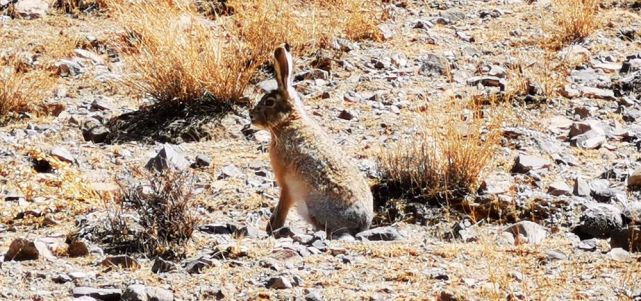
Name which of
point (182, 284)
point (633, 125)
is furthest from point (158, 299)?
point (633, 125)

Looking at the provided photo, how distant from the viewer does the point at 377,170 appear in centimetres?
892

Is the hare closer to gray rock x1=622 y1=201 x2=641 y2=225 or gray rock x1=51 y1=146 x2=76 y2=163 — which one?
gray rock x1=622 y1=201 x2=641 y2=225

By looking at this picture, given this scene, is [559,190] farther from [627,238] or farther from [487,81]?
[487,81]

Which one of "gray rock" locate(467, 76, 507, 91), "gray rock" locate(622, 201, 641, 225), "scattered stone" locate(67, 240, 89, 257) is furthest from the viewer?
"gray rock" locate(467, 76, 507, 91)

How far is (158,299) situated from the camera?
5688mm

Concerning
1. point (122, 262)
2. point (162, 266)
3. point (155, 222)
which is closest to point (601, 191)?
point (155, 222)

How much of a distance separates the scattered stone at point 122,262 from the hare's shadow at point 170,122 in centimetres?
358

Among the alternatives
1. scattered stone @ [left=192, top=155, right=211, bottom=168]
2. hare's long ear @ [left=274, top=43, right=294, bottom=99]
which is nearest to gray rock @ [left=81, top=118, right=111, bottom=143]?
scattered stone @ [left=192, top=155, right=211, bottom=168]

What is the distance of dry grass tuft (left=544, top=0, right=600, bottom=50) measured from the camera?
12805mm

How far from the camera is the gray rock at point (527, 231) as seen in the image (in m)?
7.50

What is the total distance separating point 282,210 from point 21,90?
3771 millimetres

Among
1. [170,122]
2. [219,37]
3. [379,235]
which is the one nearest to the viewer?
[379,235]

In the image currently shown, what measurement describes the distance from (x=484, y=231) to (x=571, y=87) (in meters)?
3.97

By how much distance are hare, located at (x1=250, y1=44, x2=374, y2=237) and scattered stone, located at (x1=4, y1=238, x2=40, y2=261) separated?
5.81 feet
